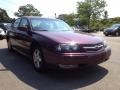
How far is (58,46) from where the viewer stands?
20.5 ft

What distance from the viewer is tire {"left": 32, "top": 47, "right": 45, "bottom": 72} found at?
22.1 ft

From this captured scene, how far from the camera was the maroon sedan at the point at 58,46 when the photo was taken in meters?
6.14

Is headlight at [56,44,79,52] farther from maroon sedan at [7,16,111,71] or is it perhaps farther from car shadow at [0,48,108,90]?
car shadow at [0,48,108,90]

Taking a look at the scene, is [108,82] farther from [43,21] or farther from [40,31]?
[43,21]

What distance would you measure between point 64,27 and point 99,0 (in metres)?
53.7

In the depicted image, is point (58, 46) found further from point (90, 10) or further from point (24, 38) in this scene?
point (90, 10)

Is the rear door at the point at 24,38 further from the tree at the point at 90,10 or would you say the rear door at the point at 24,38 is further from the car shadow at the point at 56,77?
the tree at the point at 90,10

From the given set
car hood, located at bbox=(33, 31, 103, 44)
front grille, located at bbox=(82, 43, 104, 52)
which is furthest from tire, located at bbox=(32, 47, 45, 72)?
front grille, located at bbox=(82, 43, 104, 52)

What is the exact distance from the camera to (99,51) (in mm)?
6477

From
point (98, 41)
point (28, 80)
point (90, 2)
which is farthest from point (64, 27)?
point (90, 2)

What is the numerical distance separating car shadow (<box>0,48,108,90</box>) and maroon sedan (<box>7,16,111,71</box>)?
1.13 feet

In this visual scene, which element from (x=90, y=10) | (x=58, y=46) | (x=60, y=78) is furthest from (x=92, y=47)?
(x=90, y=10)

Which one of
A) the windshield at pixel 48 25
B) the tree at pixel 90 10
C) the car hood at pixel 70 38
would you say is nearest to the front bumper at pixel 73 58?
the car hood at pixel 70 38

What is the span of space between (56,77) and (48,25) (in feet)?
6.76
